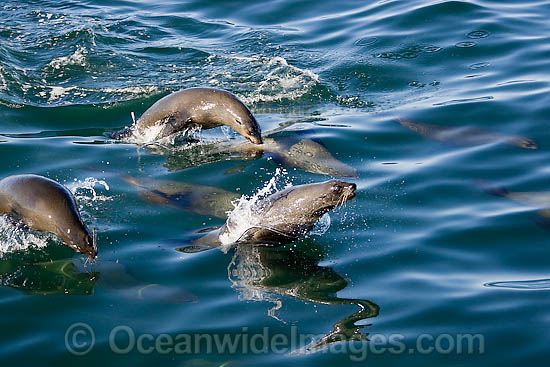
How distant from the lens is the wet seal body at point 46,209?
676 cm

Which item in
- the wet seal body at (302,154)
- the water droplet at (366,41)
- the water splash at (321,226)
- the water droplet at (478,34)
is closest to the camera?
the water splash at (321,226)

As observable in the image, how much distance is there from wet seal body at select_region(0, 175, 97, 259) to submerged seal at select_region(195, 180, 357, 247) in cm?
117

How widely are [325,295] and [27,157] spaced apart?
4553mm

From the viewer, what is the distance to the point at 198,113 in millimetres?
10141

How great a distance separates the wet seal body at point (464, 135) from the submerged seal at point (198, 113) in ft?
6.98

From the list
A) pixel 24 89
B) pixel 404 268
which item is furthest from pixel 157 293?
pixel 24 89

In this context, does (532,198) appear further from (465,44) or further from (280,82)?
(465,44)

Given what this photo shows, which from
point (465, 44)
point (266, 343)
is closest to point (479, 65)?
point (465, 44)

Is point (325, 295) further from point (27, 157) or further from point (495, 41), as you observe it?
point (495, 41)

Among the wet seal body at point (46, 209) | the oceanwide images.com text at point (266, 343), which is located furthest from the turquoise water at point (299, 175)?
the wet seal body at point (46, 209)

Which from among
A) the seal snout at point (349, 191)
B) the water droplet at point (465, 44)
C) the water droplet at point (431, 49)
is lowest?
the seal snout at point (349, 191)

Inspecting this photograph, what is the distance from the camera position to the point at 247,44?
13.8 m

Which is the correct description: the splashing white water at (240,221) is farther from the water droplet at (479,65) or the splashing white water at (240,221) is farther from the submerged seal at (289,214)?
the water droplet at (479,65)

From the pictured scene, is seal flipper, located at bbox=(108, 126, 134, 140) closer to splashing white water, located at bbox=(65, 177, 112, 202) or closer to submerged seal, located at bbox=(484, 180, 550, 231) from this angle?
splashing white water, located at bbox=(65, 177, 112, 202)
